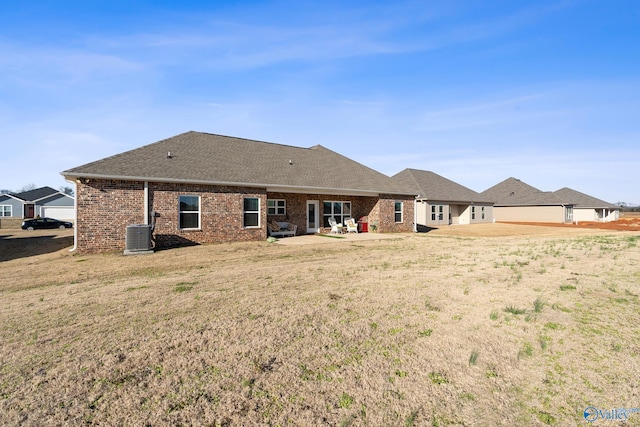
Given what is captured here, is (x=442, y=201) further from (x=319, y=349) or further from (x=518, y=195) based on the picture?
(x=319, y=349)

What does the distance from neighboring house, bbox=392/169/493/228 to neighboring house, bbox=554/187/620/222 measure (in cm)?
1604

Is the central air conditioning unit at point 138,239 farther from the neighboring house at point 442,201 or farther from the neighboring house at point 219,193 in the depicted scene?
the neighboring house at point 442,201

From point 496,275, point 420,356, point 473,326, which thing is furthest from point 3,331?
point 496,275

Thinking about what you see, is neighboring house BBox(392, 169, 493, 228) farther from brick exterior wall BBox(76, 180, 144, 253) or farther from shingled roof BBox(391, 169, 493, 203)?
brick exterior wall BBox(76, 180, 144, 253)

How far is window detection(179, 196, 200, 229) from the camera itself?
14625 mm

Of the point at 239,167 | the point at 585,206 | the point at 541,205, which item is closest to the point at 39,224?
the point at 239,167

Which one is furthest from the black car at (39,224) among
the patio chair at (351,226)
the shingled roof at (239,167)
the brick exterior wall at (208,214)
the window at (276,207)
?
the patio chair at (351,226)

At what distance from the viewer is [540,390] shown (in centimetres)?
323

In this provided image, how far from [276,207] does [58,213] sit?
4194 centimetres

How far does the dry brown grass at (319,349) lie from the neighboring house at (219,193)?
5710 mm

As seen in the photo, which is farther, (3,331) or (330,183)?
(330,183)

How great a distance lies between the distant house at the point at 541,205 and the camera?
131 ft

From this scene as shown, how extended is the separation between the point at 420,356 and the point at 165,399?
9.07 ft

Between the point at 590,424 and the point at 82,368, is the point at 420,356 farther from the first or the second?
the point at 82,368
